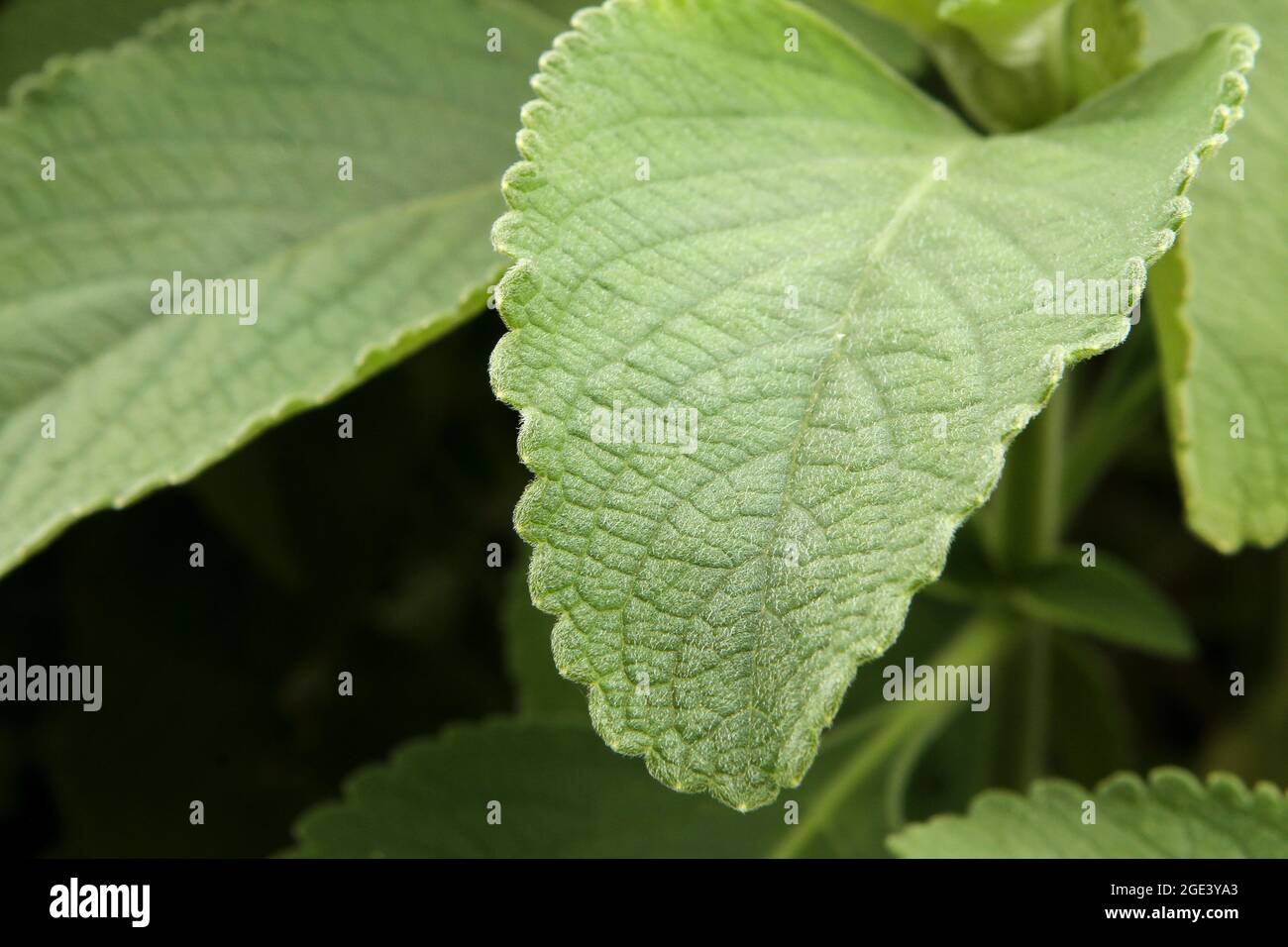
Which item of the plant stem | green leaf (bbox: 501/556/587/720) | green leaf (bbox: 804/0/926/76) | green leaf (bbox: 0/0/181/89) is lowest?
green leaf (bbox: 501/556/587/720)

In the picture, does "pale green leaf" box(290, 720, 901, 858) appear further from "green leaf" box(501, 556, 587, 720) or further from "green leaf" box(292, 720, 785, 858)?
"green leaf" box(501, 556, 587, 720)

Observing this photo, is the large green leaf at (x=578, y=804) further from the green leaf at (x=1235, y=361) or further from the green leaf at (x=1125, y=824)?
the green leaf at (x=1235, y=361)

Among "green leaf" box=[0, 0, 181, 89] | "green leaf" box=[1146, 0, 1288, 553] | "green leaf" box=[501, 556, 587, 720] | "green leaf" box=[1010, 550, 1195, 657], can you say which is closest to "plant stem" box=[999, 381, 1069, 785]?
"green leaf" box=[1010, 550, 1195, 657]

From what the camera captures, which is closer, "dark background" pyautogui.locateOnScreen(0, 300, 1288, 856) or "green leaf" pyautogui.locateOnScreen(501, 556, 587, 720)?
"green leaf" pyautogui.locateOnScreen(501, 556, 587, 720)

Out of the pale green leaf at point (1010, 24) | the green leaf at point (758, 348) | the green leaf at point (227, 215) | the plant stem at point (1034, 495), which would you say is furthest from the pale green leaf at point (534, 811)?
the pale green leaf at point (1010, 24)

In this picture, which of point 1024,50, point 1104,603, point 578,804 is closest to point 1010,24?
point 1024,50
